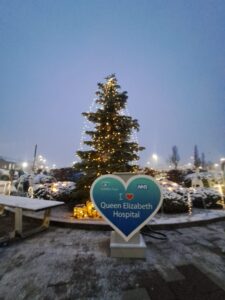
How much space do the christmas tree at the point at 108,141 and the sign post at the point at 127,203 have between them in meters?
2.97

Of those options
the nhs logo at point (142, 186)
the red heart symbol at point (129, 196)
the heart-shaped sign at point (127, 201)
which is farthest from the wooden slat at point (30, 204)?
the nhs logo at point (142, 186)

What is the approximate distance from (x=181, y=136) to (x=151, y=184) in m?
169

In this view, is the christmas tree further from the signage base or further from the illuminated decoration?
the signage base

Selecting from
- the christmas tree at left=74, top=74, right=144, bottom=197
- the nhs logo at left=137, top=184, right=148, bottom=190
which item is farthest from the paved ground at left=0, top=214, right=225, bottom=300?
the christmas tree at left=74, top=74, right=144, bottom=197

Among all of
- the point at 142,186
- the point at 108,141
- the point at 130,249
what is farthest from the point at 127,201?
the point at 108,141

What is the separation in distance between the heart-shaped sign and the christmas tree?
9.74ft

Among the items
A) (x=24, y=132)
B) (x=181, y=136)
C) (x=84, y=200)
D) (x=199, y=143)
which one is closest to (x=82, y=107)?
(x=24, y=132)

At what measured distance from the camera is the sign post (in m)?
3.44

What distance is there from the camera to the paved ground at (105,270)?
2.38 meters

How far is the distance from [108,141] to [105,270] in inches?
173

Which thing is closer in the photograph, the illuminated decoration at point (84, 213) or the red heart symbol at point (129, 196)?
the red heart symbol at point (129, 196)

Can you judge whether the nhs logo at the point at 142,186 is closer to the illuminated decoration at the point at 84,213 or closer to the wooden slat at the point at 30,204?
the wooden slat at the point at 30,204

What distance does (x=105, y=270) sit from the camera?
2.90m

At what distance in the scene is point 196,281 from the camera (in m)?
2.62
